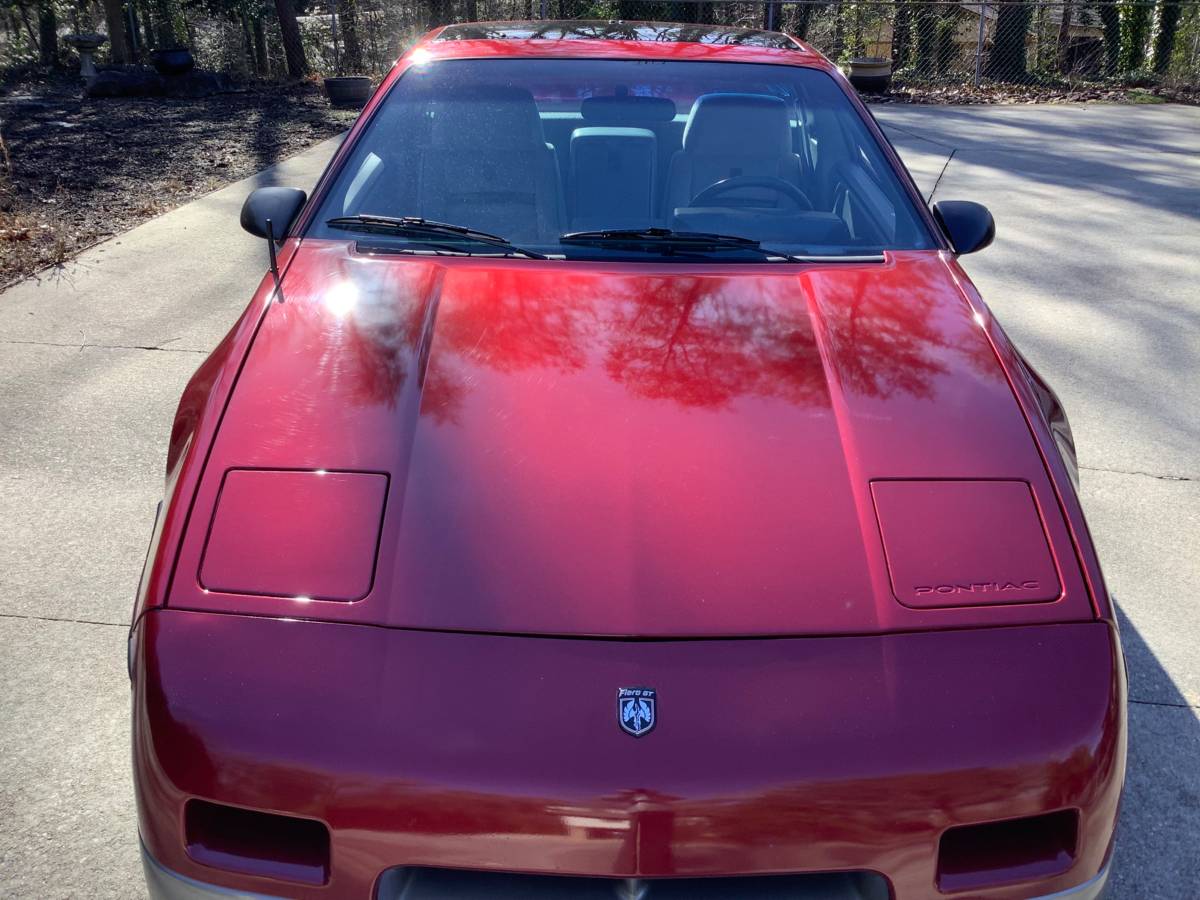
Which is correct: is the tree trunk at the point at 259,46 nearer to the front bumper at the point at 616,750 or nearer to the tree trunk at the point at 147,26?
the tree trunk at the point at 147,26

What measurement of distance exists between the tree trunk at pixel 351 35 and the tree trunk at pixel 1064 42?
11.1m

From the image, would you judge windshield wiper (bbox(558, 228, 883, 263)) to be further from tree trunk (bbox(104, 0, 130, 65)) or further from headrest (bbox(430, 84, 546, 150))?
tree trunk (bbox(104, 0, 130, 65))

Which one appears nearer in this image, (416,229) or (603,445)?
(603,445)

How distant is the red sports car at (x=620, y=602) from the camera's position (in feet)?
5.34

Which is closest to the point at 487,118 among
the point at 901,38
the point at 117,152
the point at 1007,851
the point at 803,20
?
the point at 1007,851

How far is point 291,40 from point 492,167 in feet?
47.1

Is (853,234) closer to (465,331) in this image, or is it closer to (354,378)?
(465,331)

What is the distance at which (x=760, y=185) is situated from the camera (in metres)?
3.30

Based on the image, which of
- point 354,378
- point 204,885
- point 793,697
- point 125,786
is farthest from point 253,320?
point 793,697

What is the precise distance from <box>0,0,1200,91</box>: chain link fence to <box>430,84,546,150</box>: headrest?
43.8 ft

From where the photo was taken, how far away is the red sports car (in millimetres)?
1627

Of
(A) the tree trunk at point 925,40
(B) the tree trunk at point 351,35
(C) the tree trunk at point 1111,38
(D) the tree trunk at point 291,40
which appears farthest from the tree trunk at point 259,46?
(C) the tree trunk at point 1111,38

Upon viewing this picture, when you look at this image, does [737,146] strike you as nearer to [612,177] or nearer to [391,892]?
[612,177]

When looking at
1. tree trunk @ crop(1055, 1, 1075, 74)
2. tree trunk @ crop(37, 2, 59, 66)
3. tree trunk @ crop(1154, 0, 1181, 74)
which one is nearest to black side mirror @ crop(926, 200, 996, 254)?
tree trunk @ crop(1055, 1, 1075, 74)
